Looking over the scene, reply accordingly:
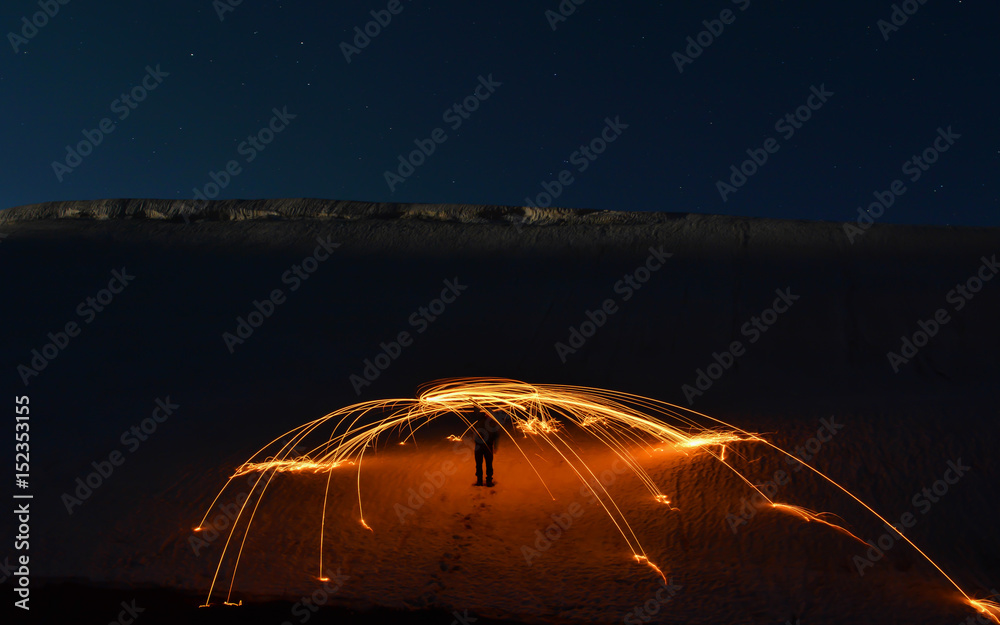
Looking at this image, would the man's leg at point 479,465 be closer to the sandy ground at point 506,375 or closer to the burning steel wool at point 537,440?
the sandy ground at point 506,375

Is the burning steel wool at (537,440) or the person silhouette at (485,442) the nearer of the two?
the burning steel wool at (537,440)

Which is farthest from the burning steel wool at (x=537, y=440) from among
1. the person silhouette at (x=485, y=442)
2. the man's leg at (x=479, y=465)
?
the man's leg at (x=479, y=465)

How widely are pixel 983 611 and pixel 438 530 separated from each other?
6097mm

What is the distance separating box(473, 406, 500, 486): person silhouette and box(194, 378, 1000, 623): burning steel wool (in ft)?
0.61

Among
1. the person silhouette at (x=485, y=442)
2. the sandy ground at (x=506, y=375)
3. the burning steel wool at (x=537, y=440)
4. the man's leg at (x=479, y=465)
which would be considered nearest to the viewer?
the sandy ground at (x=506, y=375)

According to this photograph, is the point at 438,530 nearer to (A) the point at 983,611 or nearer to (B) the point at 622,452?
(B) the point at 622,452

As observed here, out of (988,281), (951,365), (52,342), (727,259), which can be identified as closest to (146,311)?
(52,342)

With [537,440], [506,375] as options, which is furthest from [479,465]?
[506,375]

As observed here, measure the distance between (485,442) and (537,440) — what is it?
2296 mm

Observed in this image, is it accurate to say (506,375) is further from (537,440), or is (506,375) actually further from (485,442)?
(485,442)

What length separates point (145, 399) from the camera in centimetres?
1337

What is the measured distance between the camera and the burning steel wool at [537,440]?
24.4ft

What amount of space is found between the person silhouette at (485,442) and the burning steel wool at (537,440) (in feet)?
0.61

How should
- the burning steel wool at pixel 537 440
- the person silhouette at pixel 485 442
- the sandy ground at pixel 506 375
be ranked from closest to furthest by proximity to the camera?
the sandy ground at pixel 506 375, the burning steel wool at pixel 537 440, the person silhouette at pixel 485 442
